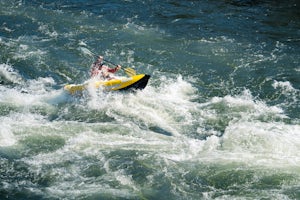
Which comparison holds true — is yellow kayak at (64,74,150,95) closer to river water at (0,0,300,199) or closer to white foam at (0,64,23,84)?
river water at (0,0,300,199)

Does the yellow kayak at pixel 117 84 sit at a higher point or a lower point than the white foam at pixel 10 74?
higher

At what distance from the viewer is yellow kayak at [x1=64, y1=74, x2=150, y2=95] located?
16.1 metres

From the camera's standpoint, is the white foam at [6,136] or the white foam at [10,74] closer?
the white foam at [6,136]

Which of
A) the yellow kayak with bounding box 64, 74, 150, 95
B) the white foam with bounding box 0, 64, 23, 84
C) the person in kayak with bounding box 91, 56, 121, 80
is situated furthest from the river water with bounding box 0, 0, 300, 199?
the person in kayak with bounding box 91, 56, 121, 80

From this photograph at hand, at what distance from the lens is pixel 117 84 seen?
16.3 meters

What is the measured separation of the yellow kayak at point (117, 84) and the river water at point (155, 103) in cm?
23

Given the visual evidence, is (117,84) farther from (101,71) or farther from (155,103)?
(155,103)

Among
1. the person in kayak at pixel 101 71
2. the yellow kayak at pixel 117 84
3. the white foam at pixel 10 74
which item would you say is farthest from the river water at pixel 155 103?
the person in kayak at pixel 101 71

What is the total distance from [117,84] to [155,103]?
133 cm

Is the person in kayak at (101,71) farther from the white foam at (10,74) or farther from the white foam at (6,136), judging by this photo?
the white foam at (6,136)

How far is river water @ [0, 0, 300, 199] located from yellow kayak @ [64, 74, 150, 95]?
0.23 m

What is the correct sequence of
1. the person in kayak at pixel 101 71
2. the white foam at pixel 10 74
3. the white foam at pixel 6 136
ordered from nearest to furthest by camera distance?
the white foam at pixel 6 136 < the person in kayak at pixel 101 71 < the white foam at pixel 10 74

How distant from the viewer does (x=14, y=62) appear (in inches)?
752

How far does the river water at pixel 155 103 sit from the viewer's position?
1246 cm
